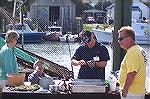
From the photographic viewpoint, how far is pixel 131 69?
4344 millimetres

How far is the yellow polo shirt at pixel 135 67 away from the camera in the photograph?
4.35 m

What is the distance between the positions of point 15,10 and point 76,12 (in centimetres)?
135

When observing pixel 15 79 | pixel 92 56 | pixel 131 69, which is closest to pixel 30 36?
pixel 92 56

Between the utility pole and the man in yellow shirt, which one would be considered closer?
the man in yellow shirt

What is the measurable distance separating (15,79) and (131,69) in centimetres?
173

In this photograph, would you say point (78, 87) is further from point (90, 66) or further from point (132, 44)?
point (132, 44)

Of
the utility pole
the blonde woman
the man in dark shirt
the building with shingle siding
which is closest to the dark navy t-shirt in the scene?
the man in dark shirt

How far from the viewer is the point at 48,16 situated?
5.99 metres

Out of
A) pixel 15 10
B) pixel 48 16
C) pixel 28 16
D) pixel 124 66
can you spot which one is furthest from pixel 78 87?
pixel 15 10

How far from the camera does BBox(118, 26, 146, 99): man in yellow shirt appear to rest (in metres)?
4.35

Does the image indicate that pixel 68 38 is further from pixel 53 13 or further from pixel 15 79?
pixel 15 79

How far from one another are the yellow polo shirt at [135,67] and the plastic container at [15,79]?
4.93ft

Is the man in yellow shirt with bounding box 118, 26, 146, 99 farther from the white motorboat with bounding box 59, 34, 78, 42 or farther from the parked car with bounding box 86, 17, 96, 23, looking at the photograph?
the white motorboat with bounding box 59, 34, 78, 42

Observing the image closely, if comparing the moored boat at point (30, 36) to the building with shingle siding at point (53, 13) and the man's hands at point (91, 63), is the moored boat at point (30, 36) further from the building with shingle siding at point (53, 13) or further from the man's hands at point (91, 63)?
the man's hands at point (91, 63)
